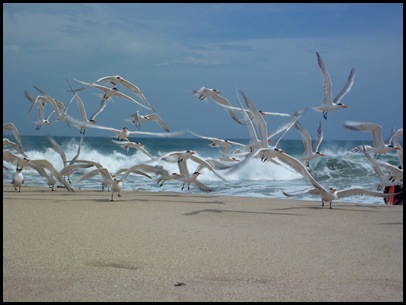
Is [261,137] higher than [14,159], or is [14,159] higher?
[261,137]

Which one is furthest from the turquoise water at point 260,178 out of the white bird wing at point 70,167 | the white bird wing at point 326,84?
the white bird wing at point 326,84

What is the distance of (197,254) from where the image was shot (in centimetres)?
687

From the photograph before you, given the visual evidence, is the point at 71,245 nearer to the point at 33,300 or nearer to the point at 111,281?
the point at 111,281

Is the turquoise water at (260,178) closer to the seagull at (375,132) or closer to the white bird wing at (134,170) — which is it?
the white bird wing at (134,170)

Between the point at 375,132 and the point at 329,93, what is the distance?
1586 millimetres

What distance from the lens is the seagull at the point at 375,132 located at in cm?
1171

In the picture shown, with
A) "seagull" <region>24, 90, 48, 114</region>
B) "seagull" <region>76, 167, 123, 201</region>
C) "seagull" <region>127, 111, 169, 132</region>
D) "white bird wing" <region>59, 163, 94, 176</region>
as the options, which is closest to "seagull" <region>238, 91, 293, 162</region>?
"seagull" <region>76, 167, 123, 201</region>

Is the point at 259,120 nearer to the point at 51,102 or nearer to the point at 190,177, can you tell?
the point at 190,177

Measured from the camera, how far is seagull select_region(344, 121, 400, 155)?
11713 mm


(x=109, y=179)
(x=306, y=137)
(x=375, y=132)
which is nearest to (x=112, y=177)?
(x=109, y=179)

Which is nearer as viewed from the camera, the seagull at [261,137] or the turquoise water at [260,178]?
the seagull at [261,137]

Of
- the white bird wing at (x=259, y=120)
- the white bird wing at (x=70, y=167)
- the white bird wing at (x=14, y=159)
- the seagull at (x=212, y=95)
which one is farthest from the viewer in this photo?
the seagull at (x=212, y=95)

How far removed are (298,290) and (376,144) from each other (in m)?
8.82

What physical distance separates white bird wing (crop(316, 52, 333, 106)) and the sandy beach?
3.53 meters
